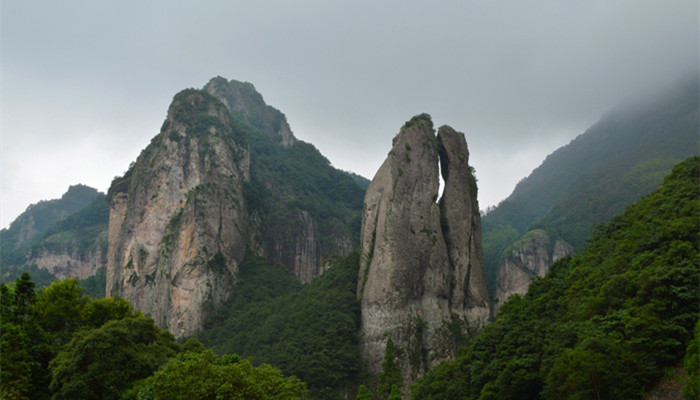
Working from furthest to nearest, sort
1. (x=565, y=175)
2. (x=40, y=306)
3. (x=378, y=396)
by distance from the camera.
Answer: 1. (x=565, y=175)
2. (x=378, y=396)
3. (x=40, y=306)

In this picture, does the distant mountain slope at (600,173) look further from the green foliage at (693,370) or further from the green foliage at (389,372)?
the green foliage at (693,370)

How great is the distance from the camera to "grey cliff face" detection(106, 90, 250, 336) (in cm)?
6444

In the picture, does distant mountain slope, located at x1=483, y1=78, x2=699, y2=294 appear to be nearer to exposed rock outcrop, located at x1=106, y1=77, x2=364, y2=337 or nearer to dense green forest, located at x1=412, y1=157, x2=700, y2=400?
exposed rock outcrop, located at x1=106, y1=77, x2=364, y2=337

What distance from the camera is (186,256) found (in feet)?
212

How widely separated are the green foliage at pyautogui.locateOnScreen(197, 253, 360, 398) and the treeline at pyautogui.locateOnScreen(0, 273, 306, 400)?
2003cm

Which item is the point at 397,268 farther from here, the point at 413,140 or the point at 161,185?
the point at 161,185

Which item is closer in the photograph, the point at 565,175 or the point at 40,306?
the point at 40,306

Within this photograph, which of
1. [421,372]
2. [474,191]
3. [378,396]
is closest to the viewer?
[378,396]

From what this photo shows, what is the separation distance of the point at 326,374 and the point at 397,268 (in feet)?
39.5

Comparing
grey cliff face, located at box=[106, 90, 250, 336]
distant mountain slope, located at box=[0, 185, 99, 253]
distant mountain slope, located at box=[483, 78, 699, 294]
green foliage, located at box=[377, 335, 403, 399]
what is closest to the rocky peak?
distant mountain slope, located at box=[0, 185, 99, 253]

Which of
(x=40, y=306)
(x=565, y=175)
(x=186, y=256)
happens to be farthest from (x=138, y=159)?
(x=565, y=175)

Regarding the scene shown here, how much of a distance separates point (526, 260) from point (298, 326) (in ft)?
152

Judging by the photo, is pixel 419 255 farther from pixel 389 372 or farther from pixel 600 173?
pixel 600 173

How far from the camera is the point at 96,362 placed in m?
23.5
